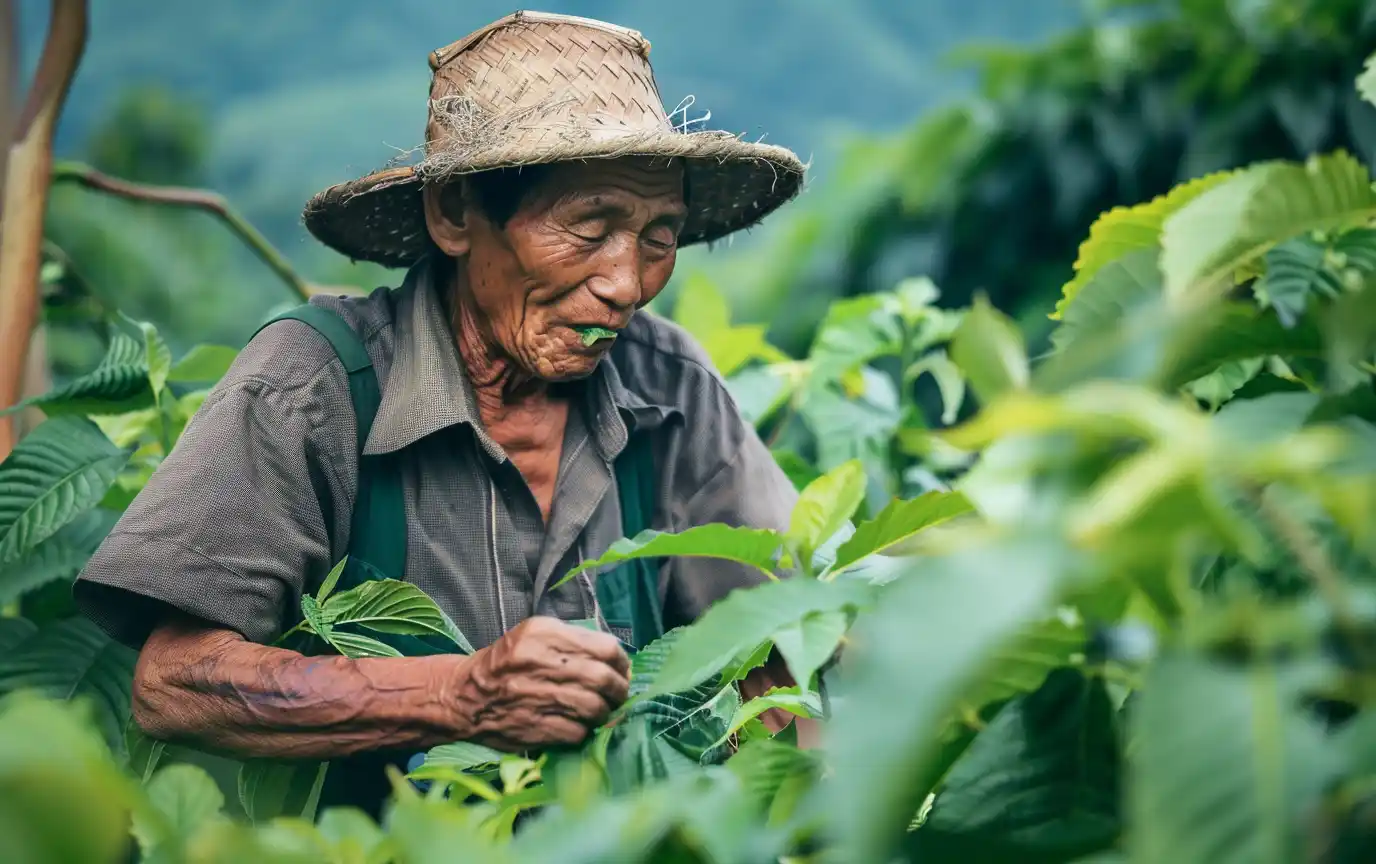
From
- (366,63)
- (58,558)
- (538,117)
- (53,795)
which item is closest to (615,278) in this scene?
(538,117)

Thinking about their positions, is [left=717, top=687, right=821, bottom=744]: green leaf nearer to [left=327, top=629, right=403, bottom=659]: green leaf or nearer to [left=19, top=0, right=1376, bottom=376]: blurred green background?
[left=327, top=629, right=403, bottom=659]: green leaf

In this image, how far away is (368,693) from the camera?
1.27 m

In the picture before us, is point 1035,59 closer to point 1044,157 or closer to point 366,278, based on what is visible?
point 1044,157

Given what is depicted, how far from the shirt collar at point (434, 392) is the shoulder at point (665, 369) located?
27 millimetres

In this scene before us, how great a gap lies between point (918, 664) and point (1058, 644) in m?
0.27

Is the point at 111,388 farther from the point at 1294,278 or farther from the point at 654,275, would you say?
the point at 1294,278

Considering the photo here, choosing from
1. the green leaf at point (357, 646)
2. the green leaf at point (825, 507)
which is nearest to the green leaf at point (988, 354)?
the green leaf at point (825, 507)

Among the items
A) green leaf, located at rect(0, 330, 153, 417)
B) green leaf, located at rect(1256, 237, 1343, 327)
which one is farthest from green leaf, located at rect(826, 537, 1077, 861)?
green leaf, located at rect(0, 330, 153, 417)

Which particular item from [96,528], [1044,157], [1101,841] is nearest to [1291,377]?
[1101,841]

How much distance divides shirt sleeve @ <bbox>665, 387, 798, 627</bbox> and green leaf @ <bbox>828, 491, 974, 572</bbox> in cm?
64

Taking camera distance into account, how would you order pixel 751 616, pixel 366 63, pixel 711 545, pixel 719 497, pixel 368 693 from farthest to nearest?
pixel 366 63, pixel 719 497, pixel 368 693, pixel 711 545, pixel 751 616

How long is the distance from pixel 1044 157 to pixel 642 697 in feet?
9.11

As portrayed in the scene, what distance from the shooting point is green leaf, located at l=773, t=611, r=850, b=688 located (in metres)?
0.82

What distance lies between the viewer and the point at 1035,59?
3414 millimetres
